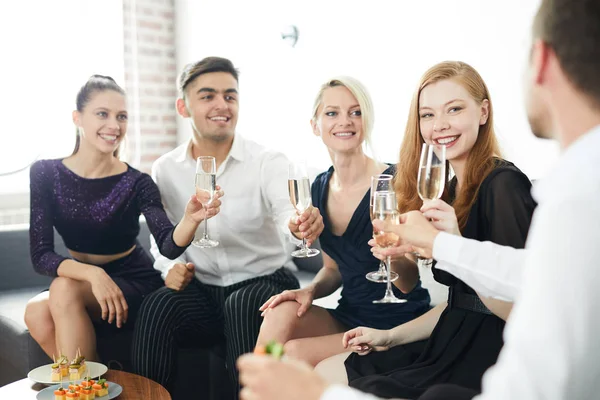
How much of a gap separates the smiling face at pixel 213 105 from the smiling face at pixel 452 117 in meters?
1.16

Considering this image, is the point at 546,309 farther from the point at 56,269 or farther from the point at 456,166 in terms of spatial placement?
the point at 56,269

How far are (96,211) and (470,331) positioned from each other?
1.80 meters

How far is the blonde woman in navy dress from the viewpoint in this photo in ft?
7.88

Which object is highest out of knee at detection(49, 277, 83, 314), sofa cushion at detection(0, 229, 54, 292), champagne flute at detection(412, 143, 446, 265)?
champagne flute at detection(412, 143, 446, 265)

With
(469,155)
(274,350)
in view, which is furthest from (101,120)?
(274,350)

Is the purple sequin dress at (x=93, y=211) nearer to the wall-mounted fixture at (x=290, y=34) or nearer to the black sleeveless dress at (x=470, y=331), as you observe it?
the black sleeveless dress at (x=470, y=331)

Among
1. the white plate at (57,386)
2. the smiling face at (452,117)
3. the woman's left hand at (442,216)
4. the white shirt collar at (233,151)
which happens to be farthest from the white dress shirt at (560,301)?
the white shirt collar at (233,151)

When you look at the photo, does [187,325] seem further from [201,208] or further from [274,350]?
[274,350]

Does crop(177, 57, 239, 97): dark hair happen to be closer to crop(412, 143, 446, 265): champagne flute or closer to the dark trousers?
crop(412, 143, 446, 265): champagne flute

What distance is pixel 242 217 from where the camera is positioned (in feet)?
9.98

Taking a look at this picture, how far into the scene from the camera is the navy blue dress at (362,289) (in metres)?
2.51

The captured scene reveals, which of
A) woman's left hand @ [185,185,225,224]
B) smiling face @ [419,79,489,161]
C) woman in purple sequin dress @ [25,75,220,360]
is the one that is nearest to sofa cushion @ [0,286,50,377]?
Result: woman in purple sequin dress @ [25,75,220,360]

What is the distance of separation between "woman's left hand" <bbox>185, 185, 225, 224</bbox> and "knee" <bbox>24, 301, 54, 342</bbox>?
755 millimetres

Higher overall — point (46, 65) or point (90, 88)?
point (46, 65)
